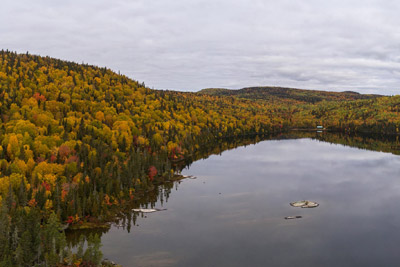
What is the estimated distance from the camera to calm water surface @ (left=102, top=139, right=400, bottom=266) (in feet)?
252

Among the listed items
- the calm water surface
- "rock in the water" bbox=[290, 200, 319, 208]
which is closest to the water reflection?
the calm water surface

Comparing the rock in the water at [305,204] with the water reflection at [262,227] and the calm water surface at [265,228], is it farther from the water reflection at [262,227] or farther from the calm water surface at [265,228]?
the water reflection at [262,227]

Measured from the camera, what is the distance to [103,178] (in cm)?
11906

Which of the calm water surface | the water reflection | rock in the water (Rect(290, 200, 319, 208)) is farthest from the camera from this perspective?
rock in the water (Rect(290, 200, 319, 208))

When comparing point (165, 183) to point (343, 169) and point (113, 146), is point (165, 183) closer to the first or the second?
point (113, 146)

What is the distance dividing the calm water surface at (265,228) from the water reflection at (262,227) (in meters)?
0.24

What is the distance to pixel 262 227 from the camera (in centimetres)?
9700

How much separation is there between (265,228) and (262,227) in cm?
117

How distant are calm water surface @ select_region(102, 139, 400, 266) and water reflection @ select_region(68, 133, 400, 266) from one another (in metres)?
0.24

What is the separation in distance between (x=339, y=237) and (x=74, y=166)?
101483mm

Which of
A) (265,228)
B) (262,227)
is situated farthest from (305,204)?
(265,228)

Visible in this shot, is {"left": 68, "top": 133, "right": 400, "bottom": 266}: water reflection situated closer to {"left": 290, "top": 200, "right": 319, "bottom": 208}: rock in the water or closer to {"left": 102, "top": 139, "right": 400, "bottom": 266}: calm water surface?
{"left": 102, "top": 139, "right": 400, "bottom": 266}: calm water surface

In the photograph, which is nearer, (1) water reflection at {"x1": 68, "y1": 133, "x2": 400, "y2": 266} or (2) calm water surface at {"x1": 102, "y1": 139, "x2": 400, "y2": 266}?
(2) calm water surface at {"x1": 102, "y1": 139, "x2": 400, "y2": 266}

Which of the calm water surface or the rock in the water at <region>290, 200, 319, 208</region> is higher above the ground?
the rock in the water at <region>290, 200, 319, 208</region>
